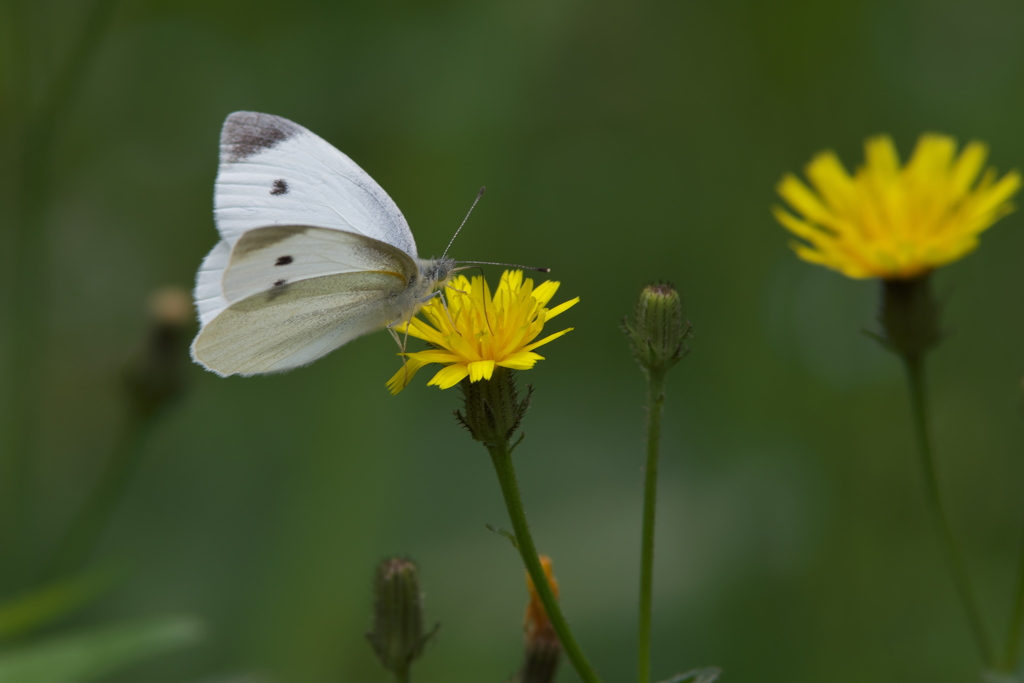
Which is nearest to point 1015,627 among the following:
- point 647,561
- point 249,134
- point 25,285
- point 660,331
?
point 647,561

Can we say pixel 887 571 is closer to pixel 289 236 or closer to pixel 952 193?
pixel 952 193

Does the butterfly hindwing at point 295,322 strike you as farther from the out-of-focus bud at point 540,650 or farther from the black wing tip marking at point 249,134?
the out-of-focus bud at point 540,650

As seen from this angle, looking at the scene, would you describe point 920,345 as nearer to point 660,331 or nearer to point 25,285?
point 660,331

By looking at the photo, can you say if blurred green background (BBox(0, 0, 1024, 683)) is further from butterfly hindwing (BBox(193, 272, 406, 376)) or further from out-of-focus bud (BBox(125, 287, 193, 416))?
butterfly hindwing (BBox(193, 272, 406, 376))

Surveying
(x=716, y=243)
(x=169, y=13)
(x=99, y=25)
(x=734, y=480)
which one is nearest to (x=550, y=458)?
(x=734, y=480)


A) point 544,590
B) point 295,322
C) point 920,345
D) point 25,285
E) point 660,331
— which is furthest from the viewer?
point 25,285

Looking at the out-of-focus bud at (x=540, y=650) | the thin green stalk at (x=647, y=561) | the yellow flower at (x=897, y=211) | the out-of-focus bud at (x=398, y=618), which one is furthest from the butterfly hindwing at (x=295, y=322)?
the yellow flower at (x=897, y=211)
